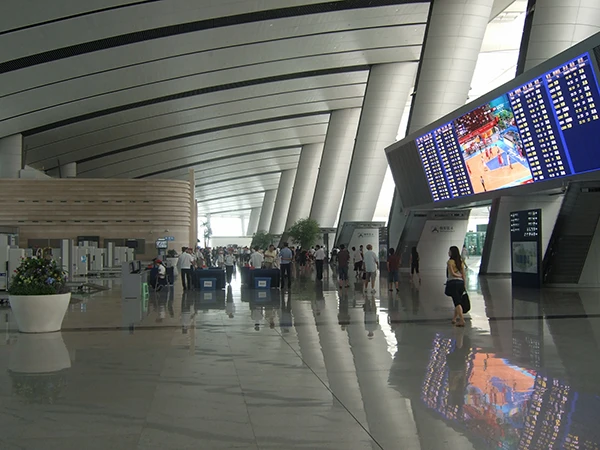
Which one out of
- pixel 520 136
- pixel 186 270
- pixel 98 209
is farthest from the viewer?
pixel 98 209

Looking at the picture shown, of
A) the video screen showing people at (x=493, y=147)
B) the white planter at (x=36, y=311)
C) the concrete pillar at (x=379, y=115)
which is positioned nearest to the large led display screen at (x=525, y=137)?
the video screen showing people at (x=493, y=147)

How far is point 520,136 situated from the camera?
17.5m

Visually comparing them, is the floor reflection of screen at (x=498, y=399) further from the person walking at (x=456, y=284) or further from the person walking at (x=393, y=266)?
the person walking at (x=393, y=266)

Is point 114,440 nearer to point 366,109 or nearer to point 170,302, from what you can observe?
point 170,302

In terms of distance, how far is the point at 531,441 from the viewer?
3.98 metres

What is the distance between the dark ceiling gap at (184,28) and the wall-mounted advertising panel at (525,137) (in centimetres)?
895

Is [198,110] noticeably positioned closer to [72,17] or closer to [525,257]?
[72,17]

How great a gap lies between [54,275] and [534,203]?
16113 mm

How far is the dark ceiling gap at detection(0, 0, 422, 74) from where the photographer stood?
29.2 meters

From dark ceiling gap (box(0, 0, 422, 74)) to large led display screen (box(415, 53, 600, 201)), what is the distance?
356 inches

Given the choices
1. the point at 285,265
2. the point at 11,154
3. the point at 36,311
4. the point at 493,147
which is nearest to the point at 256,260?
the point at 285,265

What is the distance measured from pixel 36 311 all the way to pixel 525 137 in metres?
12.9

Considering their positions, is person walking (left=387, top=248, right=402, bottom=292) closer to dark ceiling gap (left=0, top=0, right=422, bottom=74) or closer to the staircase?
the staircase

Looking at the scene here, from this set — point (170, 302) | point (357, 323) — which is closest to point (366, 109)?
point (170, 302)
